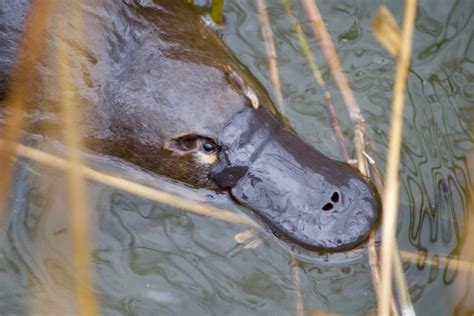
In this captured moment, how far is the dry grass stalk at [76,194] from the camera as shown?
8.41 ft

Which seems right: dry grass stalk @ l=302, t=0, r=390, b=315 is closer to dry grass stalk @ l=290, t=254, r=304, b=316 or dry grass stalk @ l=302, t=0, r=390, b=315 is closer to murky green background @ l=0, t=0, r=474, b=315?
murky green background @ l=0, t=0, r=474, b=315

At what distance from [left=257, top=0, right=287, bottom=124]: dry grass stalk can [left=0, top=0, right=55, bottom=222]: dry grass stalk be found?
846 millimetres

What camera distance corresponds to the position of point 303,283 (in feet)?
8.45

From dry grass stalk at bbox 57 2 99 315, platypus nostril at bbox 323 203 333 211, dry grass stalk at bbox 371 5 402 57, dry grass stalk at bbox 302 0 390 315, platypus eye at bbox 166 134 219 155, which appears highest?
dry grass stalk at bbox 371 5 402 57

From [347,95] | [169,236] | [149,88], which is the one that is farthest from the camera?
[347,95]

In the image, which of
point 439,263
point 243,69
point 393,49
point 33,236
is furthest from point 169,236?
point 393,49

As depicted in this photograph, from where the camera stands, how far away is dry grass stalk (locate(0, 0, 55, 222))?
2562 millimetres

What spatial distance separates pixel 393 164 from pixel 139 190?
83cm

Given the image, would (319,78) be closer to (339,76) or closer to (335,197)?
(339,76)

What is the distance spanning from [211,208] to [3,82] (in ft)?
2.60

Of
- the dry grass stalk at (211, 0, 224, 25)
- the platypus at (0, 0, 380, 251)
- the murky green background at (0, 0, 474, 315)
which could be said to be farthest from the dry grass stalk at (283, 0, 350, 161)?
the dry grass stalk at (211, 0, 224, 25)

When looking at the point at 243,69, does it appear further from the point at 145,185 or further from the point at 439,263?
the point at 439,263

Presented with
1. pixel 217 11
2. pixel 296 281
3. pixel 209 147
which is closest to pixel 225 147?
pixel 209 147

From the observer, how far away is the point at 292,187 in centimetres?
255
